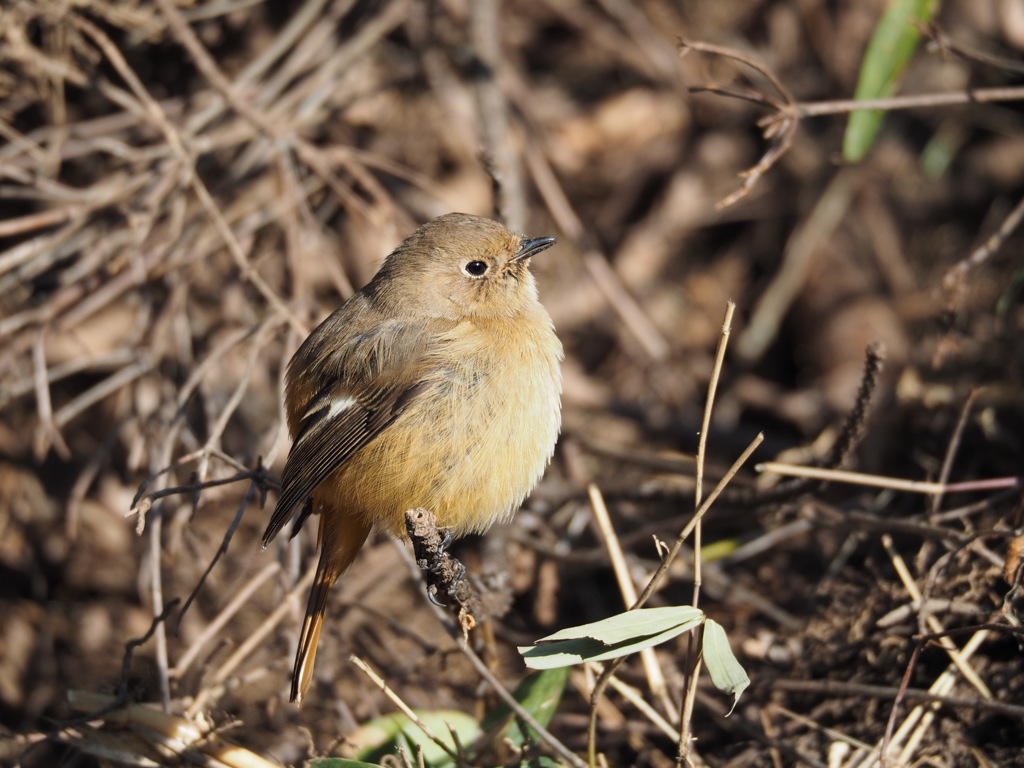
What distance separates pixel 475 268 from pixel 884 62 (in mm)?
1849

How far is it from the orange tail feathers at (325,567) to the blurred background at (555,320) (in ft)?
0.73

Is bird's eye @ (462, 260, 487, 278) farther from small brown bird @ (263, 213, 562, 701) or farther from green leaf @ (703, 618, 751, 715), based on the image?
green leaf @ (703, 618, 751, 715)

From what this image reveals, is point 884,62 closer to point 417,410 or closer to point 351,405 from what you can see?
point 417,410

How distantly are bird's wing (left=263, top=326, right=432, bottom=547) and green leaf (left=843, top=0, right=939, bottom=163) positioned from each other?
6.42 ft

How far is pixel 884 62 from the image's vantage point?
384cm

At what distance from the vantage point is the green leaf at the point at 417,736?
10.4 ft

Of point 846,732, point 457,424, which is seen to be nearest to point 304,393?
point 457,424

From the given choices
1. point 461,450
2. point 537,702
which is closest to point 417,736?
point 537,702

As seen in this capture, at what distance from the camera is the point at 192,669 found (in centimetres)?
383

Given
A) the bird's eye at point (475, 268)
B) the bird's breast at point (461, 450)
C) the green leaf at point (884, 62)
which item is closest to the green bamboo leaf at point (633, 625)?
the bird's breast at point (461, 450)

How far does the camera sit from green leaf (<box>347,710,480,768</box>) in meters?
3.17

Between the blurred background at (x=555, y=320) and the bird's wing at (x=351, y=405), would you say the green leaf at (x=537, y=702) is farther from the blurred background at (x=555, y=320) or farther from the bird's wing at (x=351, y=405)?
the bird's wing at (x=351, y=405)

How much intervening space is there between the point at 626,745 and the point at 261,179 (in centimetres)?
314

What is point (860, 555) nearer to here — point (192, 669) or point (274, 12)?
point (192, 669)
